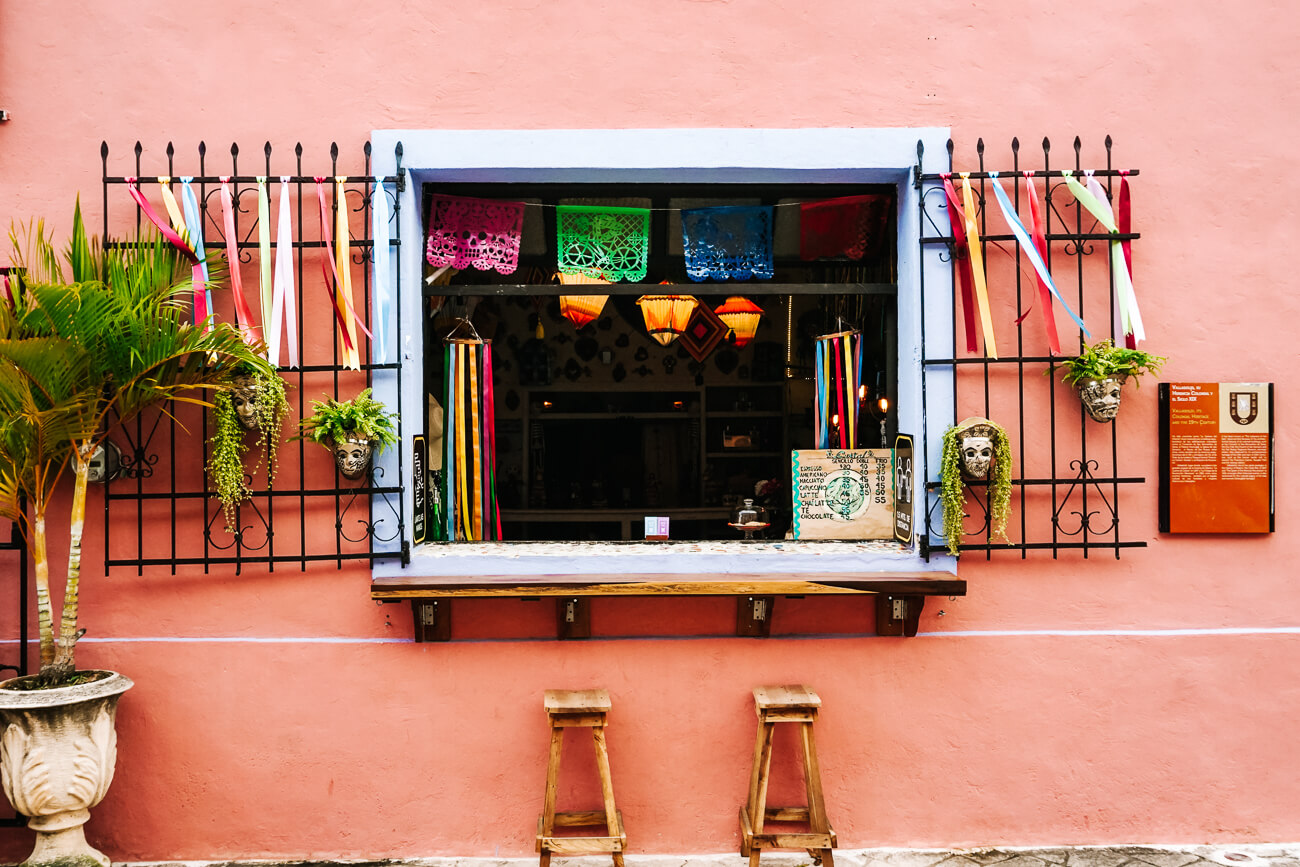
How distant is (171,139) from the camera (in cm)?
404

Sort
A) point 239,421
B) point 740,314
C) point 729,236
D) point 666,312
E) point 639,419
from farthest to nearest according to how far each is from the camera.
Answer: point 639,419
point 740,314
point 666,312
point 729,236
point 239,421

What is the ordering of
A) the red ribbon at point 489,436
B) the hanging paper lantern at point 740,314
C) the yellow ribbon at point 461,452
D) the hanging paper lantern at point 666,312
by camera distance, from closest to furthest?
the yellow ribbon at point 461,452 → the red ribbon at point 489,436 → the hanging paper lantern at point 666,312 → the hanging paper lantern at point 740,314

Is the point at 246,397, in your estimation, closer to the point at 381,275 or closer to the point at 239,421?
the point at 239,421

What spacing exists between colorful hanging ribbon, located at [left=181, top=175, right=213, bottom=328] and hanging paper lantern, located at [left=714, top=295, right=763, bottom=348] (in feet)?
9.78

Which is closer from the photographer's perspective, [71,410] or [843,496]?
[71,410]

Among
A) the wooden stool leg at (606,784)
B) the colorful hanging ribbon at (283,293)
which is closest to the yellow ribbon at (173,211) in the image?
the colorful hanging ribbon at (283,293)

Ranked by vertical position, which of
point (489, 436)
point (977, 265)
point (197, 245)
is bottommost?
point (489, 436)

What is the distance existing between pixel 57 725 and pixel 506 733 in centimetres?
181

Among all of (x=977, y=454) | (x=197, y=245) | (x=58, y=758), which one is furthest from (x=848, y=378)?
(x=58, y=758)

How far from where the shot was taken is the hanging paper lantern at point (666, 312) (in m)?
5.00

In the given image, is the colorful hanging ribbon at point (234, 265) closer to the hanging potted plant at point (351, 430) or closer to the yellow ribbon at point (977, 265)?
the hanging potted plant at point (351, 430)

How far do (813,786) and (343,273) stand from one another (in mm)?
3090

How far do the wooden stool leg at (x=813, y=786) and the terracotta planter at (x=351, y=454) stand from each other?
2.27 metres

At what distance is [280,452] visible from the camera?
404 cm
